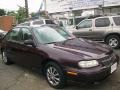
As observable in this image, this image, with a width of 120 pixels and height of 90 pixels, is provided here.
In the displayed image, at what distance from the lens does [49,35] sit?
5801 mm

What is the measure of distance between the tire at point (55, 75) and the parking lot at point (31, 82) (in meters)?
0.17

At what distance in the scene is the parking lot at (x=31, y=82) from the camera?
4.99 m

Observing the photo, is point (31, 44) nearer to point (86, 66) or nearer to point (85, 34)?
point (86, 66)

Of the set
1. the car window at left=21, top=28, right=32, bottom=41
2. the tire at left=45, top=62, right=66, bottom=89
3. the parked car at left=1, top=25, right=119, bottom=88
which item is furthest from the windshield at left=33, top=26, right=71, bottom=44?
the tire at left=45, top=62, right=66, bottom=89

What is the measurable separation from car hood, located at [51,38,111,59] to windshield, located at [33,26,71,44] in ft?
0.90

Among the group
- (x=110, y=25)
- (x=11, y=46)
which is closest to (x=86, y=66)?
(x=11, y=46)

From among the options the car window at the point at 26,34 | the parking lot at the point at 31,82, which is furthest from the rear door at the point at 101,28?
the car window at the point at 26,34

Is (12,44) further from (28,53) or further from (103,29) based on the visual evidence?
(103,29)

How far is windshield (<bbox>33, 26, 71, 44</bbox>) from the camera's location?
5.62 metres

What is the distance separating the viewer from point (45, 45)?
533 centimetres

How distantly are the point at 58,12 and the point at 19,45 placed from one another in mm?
16571

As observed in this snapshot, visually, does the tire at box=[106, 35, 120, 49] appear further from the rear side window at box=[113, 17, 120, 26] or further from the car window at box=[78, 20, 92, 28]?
the car window at box=[78, 20, 92, 28]

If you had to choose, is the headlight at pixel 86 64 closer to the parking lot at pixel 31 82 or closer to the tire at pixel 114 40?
the parking lot at pixel 31 82

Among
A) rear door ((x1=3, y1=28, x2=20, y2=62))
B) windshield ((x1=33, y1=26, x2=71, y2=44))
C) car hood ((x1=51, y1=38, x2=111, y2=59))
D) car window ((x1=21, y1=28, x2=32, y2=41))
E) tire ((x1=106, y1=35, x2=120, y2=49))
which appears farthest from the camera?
tire ((x1=106, y1=35, x2=120, y2=49))
